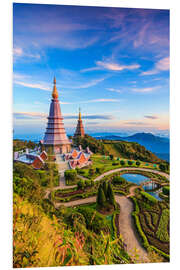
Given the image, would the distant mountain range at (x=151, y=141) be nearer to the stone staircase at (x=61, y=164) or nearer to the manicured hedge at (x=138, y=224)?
the stone staircase at (x=61, y=164)

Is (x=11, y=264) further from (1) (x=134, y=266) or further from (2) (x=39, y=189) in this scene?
(1) (x=134, y=266)

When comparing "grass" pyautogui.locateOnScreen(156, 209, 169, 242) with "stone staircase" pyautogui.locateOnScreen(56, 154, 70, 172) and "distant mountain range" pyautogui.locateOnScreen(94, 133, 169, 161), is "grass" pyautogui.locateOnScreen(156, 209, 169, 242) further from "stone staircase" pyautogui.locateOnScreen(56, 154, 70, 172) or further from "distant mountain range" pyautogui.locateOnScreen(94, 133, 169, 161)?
"stone staircase" pyautogui.locateOnScreen(56, 154, 70, 172)

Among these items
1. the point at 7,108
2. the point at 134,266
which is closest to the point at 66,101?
the point at 7,108

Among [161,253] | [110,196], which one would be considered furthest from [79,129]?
[161,253]

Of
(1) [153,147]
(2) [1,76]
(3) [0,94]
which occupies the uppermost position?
(2) [1,76]

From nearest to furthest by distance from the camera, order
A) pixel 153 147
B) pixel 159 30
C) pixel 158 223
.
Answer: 1. pixel 159 30
2. pixel 158 223
3. pixel 153 147

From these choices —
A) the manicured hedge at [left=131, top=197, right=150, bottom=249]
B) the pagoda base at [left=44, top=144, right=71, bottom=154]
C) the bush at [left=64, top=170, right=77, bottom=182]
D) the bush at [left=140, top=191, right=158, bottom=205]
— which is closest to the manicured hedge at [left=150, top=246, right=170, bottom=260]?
the manicured hedge at [left=131, top=197, right=150, bottom=249]

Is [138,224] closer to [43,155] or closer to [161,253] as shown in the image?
[161,253]

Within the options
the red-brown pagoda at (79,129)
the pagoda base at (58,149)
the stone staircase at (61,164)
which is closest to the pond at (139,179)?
the stone staircase at (61,164)
